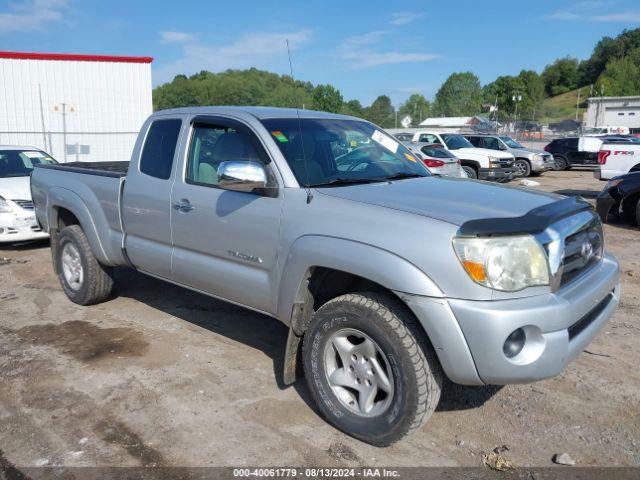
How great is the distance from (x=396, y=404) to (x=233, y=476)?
94 centimetres

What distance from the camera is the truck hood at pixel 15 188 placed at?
848cm

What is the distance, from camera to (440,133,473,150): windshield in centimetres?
1918

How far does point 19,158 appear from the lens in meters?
9.84

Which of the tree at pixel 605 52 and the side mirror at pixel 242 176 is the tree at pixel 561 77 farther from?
the side mirror at pixel 242 176

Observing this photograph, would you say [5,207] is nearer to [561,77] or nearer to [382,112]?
[382,112]

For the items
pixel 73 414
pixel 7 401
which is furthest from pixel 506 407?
pixel 7 401

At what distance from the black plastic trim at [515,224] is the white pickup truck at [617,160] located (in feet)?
39.3

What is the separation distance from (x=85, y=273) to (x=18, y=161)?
17.4 feet

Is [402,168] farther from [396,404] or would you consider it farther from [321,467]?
[321,467]

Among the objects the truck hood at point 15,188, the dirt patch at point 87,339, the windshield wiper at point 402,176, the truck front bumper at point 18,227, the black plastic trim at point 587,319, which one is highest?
the windshield wiper at point 402,176

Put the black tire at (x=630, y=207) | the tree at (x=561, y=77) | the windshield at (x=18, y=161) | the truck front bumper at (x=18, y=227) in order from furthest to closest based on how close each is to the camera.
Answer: the tree at (x=561, y=77) < the black tire at (x=630, y=207) < the windshield at (x=18, y=161) < the truck front bumper at (x=18, y=227)

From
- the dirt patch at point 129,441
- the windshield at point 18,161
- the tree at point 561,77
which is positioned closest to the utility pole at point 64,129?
the windshield at point 18,161

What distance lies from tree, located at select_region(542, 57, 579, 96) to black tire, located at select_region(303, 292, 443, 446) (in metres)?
172

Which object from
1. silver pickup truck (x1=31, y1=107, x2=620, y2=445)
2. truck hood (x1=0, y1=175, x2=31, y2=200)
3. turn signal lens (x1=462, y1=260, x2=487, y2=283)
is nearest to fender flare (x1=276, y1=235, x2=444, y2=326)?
silver pickup truck (x1=31, y1=107, x2=620, y2=445)
